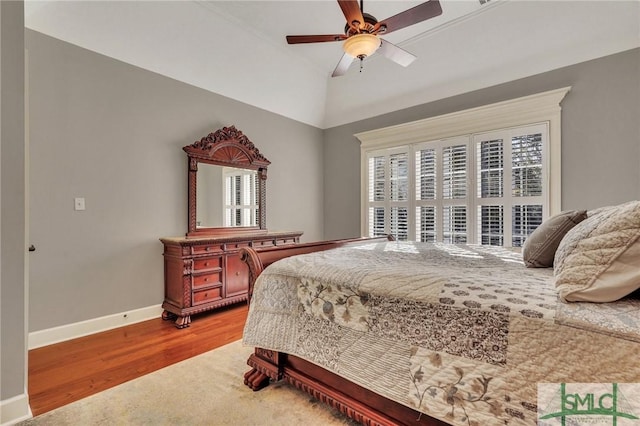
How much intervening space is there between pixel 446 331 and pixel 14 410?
2.26 metres

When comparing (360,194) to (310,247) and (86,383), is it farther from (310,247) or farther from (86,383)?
(86,383)

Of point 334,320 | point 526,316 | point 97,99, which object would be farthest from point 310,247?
point 97,99

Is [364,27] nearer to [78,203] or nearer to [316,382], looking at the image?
[316,382]

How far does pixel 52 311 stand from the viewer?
8.37ft

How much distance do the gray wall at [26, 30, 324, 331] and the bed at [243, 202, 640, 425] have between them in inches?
80.0

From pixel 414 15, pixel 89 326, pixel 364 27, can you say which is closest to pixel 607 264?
pixel 414 15

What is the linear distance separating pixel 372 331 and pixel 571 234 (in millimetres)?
1003

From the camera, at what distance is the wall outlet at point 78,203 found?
8.74 ft

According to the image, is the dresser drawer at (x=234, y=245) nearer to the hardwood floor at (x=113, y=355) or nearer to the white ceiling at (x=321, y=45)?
the hardwood floor at (x=113, y=355)

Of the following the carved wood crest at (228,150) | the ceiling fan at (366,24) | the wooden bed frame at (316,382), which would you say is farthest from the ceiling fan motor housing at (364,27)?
the carved wood crest at (228,150)

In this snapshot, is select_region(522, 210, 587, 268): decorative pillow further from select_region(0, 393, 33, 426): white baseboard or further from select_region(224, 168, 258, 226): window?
select_region(224, 168, 258, 226): window

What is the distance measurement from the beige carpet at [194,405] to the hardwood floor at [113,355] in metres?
0.17

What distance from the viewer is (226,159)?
3.77 meters

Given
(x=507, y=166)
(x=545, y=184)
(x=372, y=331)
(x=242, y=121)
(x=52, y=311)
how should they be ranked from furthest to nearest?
(x=242, y=121) → (x=507, y=166) → (x=545, y=184) → (x=52, y=311) → (x=372, y=331)
